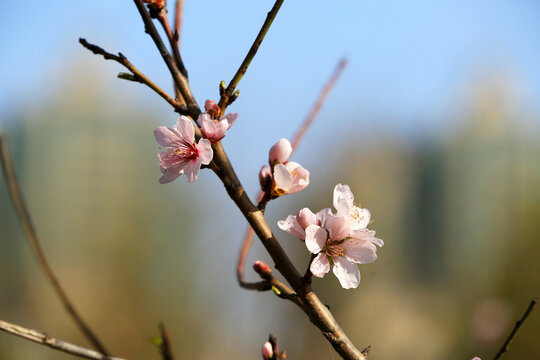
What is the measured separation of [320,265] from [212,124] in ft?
0.66

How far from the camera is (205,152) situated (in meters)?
0.48

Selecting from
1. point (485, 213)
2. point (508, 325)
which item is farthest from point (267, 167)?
point (485, 213)

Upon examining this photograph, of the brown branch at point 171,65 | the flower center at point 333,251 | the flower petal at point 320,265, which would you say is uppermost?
the brown branch at point 171,65

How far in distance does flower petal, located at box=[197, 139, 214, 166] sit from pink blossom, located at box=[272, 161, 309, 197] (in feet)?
0.29

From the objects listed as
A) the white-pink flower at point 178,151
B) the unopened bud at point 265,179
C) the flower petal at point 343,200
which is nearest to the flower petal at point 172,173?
the white-pink flower at point 178,151

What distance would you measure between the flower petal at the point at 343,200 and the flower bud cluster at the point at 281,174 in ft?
0.16

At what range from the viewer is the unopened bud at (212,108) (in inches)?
20.2

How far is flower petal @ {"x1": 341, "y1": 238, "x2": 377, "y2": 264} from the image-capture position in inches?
21.0

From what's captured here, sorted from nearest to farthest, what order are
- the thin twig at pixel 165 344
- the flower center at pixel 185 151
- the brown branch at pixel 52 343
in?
the brown branch at pixel 52 343, the flower center at pixel 185 151, the thin twig at pixel 165 344

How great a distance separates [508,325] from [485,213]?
8.80 m

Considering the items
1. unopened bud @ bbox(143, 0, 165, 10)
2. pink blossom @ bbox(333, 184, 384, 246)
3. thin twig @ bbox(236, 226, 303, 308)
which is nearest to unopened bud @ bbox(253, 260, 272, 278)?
thin twig @ bbox(236, 226, 303, 308)

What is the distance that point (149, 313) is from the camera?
8.25 metres

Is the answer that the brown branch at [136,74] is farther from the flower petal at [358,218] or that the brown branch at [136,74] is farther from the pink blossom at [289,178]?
the flower petal at [358,218]

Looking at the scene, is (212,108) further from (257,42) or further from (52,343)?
(52,343)
